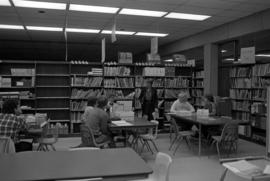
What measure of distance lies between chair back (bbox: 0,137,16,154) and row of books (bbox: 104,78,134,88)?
15.4 ft

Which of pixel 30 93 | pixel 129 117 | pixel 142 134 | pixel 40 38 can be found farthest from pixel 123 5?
pixel 40 38

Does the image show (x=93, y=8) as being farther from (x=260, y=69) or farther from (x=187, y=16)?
(x=260, y=69)

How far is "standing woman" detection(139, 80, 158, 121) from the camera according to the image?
7.80 metres

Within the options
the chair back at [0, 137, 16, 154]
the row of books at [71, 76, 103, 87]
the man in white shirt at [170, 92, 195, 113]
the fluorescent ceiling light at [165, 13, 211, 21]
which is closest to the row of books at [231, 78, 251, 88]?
the man in white shirt at [170, 92, 195, 113]

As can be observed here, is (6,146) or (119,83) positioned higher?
(119,83)

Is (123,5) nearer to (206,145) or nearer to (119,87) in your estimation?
(119,87)

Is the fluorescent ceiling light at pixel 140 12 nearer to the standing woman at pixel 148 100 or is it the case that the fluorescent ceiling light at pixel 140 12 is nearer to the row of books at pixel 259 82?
the standing woman at pixel 148 100

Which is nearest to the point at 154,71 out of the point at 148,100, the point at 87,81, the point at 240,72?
the point at 148,100

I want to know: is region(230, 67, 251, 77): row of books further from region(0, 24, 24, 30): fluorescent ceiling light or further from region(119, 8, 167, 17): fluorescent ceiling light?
region(0, 24, 24, 30): fluorescent ceiling light

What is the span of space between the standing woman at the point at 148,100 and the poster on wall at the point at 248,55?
266 centimetres

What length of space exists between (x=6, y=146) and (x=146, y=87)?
5.16 m

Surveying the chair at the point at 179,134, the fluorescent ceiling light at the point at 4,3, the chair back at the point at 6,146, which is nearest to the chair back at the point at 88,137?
the chair back at the point at 6,146

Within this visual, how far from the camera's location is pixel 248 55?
6961mm

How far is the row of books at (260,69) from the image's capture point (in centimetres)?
659
